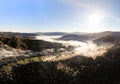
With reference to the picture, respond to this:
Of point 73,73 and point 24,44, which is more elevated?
point 73,73

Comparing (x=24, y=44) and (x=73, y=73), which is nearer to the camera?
(x=73, y=73)

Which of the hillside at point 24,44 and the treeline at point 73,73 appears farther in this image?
the hillside at point 24,44

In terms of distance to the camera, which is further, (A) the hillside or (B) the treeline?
(A) the hillside

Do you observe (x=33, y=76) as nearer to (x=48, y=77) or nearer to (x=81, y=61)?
(x=48, y=77)

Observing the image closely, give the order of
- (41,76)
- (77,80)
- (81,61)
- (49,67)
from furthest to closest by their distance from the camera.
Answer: (81,61) < (49,67) < (41,76) < (77,80)

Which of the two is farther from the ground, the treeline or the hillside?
the treeline

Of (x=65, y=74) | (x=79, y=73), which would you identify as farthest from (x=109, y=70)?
(x=65, y=74)

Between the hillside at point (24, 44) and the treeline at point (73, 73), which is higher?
the treeline at point (73, 73)

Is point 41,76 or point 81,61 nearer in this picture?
point 41,76

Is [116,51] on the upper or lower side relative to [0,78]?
upper

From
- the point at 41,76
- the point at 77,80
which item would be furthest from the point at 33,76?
the point at 77,80

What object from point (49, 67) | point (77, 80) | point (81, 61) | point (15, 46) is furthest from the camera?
point (15, 46)
